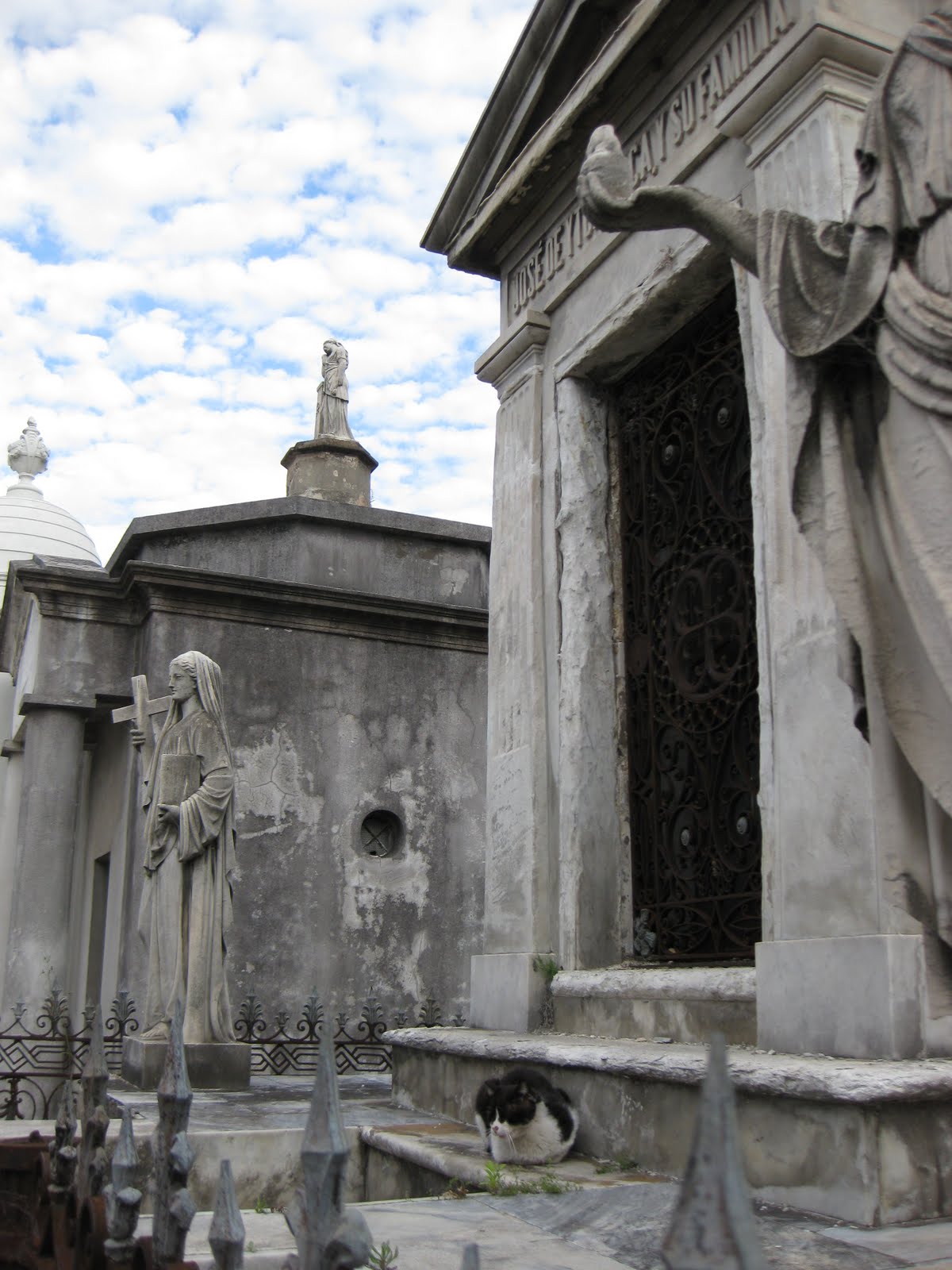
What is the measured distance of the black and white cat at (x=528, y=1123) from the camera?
4555 millimetres

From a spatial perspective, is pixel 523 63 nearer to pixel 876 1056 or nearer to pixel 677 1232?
pixel 876 1056

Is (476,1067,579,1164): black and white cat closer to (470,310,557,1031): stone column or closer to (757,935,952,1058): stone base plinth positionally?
(757,935,952,1058): stone base plinth

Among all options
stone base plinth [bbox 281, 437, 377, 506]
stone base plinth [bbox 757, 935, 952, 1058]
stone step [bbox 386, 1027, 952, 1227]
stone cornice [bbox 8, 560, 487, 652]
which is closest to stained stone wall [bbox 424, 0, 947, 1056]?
stone base plinth [bbox 757, 935, 952, 1058]

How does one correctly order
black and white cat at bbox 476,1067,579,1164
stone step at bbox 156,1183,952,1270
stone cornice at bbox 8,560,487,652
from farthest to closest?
stone cornice at bbox 8,560,487,652 < black and white cat at bbox 476,1067,579,1164 < stone step at bbox 156,1183,952,1270

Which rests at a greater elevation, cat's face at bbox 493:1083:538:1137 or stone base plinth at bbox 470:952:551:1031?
stone base plinth at bbox 470:952:551:1031

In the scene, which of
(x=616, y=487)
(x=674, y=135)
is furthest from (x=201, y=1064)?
(x=674, y=135)

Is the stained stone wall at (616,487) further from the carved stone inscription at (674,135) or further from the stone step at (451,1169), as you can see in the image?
the stone step at (451,1169)

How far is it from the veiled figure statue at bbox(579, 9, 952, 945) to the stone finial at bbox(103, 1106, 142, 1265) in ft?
6.06

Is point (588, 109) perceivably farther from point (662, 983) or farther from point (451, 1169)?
point (451, 1169)

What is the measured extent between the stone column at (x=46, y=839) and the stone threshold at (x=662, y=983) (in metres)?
7.75

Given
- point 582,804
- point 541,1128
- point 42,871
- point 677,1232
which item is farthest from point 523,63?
point 42,871

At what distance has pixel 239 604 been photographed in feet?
42.7

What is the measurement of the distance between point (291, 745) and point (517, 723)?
6496 millimetres

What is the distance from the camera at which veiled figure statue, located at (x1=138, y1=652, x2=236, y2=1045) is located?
830 centimetres
